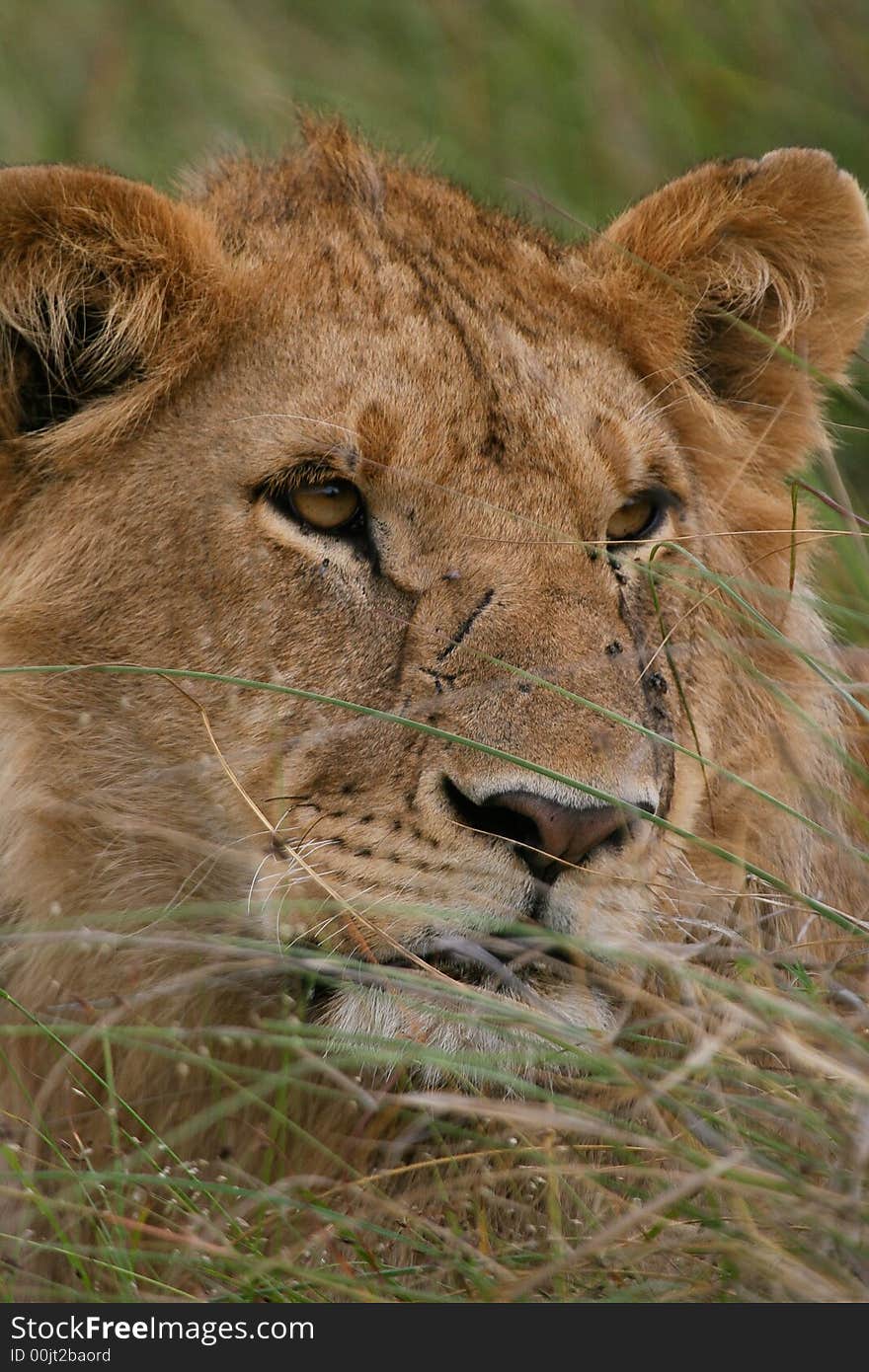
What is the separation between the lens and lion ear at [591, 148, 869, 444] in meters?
3.74

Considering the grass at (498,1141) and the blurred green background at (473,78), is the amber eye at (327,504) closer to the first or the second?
the grass at (498,1141)

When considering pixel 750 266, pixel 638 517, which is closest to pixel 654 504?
pixel 638 517

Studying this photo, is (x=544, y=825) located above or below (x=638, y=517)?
below

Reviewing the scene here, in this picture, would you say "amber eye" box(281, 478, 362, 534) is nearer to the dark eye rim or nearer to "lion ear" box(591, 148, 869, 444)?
the dark eye rim

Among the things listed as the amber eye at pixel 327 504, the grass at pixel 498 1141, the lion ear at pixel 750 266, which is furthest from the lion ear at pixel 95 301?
the lion ear at pixel 750 266

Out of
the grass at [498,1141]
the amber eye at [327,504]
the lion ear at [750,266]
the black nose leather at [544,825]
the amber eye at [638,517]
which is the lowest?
the grass at [498,1141]

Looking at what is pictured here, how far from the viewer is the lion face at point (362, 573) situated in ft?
9.51

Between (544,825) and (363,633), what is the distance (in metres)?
0.66

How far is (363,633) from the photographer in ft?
10.6

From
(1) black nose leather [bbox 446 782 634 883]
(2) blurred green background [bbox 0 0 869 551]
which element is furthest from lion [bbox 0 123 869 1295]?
(2) blurred green background [bbox 0 0 869 551]

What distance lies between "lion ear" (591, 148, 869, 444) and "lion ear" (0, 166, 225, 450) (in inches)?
36.9

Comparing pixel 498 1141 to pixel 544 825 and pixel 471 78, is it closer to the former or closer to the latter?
pixel 544 825
